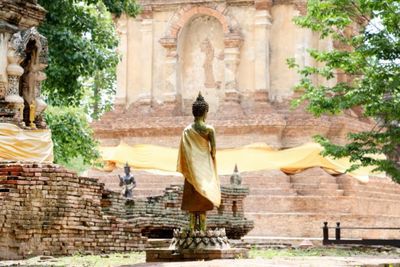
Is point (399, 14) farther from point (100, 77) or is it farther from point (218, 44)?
point (100, 77)

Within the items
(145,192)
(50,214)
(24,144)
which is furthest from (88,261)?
(145,192)

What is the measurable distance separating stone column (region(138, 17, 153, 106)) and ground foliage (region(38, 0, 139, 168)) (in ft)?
17.1

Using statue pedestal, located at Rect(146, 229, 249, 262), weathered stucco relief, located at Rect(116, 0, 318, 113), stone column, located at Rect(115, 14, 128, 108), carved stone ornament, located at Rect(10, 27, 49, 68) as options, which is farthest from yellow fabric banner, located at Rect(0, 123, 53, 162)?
stone column, located at Rect(115, 14, 128, 108)

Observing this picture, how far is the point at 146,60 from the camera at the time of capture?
A: 27297 millimetres

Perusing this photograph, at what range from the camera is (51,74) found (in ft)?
59.4

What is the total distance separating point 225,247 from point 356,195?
1350cm

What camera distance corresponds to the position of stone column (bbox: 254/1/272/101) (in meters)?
25.4

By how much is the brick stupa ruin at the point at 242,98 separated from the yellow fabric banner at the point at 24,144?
380 inches

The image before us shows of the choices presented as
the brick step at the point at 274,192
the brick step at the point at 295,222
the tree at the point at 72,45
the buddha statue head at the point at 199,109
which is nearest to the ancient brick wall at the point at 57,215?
the buddha statue head at the point at 199,109

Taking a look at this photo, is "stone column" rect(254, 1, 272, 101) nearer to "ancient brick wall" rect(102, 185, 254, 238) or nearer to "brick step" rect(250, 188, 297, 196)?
"brick step" rect(250, 188, 297, 196)

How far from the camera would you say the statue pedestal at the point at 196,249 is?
397 inches

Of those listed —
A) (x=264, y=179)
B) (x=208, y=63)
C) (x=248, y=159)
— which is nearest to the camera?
(x=264, y=179)

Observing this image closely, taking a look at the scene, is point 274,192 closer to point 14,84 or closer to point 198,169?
point 14,84

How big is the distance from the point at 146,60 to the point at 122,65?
865 mm
